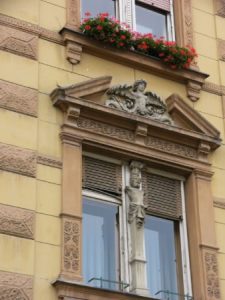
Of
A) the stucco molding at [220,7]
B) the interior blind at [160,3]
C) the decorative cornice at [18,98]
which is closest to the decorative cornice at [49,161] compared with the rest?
the decorative cornice at [18,98]

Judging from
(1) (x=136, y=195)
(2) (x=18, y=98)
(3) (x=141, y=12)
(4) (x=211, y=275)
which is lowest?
(4) (x=211, y=275)

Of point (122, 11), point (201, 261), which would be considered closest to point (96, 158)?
point (201, 261)

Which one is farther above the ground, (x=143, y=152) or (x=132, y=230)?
(x=143, y=152)

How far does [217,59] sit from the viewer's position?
15516 millimetres

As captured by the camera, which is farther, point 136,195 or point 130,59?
Result: point 130,59

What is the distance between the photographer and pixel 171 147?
14.0m

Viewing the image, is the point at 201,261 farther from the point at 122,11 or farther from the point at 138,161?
the point at 122,11

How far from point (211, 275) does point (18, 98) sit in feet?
12.7

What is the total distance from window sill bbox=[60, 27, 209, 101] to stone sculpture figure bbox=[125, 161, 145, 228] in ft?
6.04

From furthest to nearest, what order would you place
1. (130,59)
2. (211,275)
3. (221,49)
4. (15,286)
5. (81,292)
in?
(221,49), (130,59), (211,275), (81,292), (15,286)

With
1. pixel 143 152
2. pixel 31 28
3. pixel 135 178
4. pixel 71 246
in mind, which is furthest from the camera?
pixel 31 28

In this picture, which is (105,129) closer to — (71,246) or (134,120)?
(134,120)

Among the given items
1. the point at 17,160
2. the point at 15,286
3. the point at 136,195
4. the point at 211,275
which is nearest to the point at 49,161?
the point at 17,160

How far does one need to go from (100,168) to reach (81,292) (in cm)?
232
